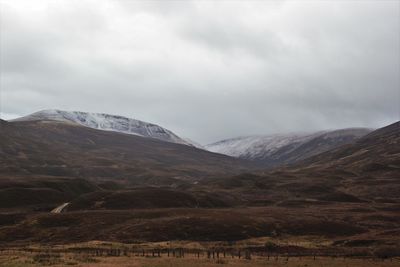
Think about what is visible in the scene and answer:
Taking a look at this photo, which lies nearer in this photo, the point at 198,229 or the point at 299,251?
the point at 299,251

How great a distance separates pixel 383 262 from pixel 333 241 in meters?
38.4

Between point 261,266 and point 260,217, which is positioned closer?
point 261,266

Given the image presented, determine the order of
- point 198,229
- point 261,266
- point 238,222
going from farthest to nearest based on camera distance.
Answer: point 238,222 < point 198,229 < point 261,266

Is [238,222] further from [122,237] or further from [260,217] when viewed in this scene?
[122,237]

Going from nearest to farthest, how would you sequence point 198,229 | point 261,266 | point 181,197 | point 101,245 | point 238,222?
point 261,266 → point 101,245 → point 198,229 → point 238,222 → point 181,197

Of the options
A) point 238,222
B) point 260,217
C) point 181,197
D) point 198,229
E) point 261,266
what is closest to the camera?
point 261,266

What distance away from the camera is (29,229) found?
11462 cm

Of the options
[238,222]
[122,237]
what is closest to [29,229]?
[122,237]

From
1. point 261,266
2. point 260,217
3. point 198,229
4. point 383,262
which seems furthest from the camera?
point 260,217

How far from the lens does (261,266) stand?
56.8m

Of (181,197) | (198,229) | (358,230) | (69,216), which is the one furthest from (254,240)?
(181,197)

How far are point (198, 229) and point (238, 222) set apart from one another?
1325cm

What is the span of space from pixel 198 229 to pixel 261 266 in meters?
55.7

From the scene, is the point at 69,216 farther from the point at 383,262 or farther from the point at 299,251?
the point at 383,262
